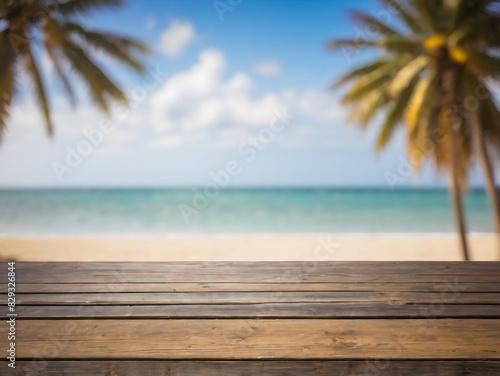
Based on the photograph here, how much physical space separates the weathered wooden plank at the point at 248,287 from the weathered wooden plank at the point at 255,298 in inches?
1.8

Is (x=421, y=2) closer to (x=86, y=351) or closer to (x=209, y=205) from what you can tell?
(x=86, y=351)

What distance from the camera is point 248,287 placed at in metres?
1.78

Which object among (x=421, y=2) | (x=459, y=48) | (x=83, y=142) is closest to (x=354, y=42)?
(x=421, y=2)

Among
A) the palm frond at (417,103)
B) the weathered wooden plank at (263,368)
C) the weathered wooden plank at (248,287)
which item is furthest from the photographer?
the palm frond at (417,103)

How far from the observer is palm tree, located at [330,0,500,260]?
21.8ft

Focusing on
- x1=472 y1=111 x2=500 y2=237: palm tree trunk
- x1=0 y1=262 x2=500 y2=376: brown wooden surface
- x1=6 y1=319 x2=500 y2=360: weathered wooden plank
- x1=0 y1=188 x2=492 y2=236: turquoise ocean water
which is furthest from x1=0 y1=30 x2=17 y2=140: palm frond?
x1=0 y1=188 x2=492 y2=236: turquoise ocean water

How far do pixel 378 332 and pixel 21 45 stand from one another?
7.86 metres

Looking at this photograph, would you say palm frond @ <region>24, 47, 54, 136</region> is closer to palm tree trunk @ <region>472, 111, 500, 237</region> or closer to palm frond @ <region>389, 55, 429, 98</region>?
palm frond @ <region>389, 55, 429, 98</region>

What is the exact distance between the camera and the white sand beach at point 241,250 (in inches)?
377

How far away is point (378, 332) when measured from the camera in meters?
1.37

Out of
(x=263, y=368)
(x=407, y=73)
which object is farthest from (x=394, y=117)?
(x=263, y=368)

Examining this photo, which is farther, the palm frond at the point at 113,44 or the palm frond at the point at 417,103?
the palm frond at the point at 113,44

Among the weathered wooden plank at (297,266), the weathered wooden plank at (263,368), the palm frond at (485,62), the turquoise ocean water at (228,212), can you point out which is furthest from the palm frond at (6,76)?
the turquoise ocean water at (228,212)

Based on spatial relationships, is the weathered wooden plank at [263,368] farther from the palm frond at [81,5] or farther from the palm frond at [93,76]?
the palm frond at [81,5]
